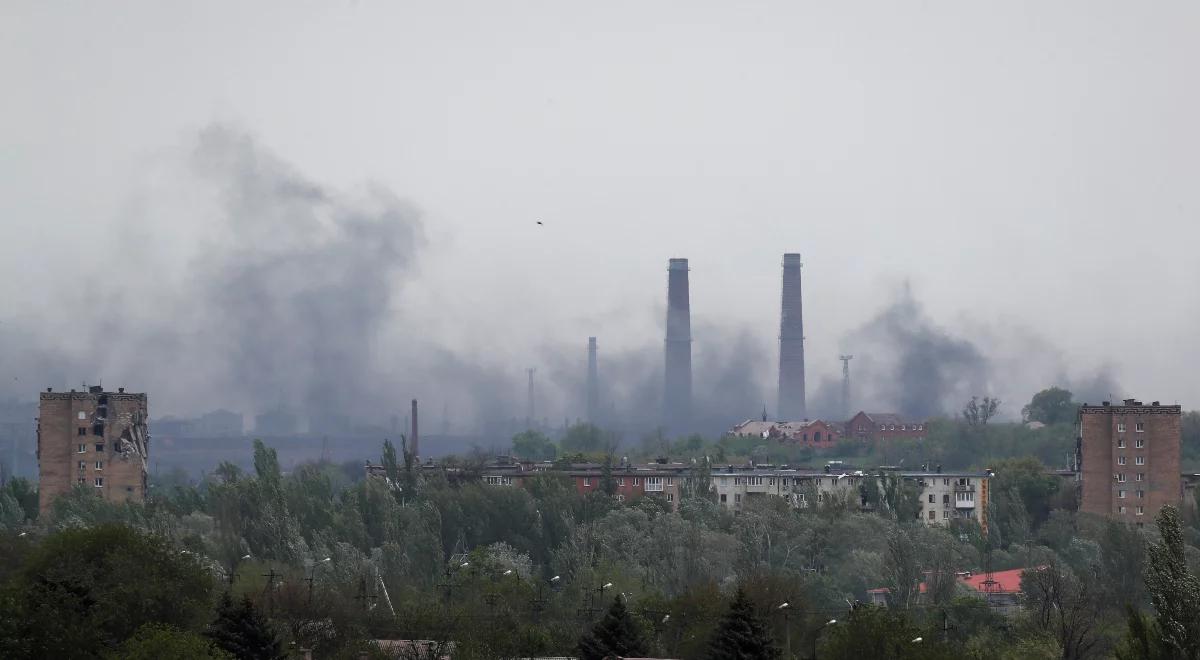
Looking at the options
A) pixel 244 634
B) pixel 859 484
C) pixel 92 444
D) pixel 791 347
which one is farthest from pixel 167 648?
pixel 791 347

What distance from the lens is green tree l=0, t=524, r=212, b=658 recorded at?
39.5m

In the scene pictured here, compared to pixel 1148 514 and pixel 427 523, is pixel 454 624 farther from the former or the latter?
pixel 1148 514

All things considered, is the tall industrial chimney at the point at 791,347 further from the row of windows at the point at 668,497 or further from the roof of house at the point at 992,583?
the roof of house at the point at 992,583

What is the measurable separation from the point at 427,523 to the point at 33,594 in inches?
1256

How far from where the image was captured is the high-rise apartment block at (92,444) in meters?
90.3

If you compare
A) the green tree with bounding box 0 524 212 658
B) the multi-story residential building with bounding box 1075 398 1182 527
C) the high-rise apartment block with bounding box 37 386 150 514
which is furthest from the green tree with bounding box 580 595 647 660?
the multi-story residential building with bounding box 1075 398 1182 527

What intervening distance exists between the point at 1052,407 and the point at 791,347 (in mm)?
38177

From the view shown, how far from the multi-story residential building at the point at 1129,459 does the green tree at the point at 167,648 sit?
191 ft

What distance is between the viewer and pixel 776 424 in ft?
468

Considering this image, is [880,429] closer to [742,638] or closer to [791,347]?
[791,347]

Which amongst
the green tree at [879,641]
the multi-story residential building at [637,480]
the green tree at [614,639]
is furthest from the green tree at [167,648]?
the multi-story residential building at [637,480]

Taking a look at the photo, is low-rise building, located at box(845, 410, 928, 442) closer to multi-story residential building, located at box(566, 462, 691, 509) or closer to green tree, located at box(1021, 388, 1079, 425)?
green tree, located at box(1021, 388, 1079, 425)

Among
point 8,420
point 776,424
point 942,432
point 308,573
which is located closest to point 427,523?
point 308,573

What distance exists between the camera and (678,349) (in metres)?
171
